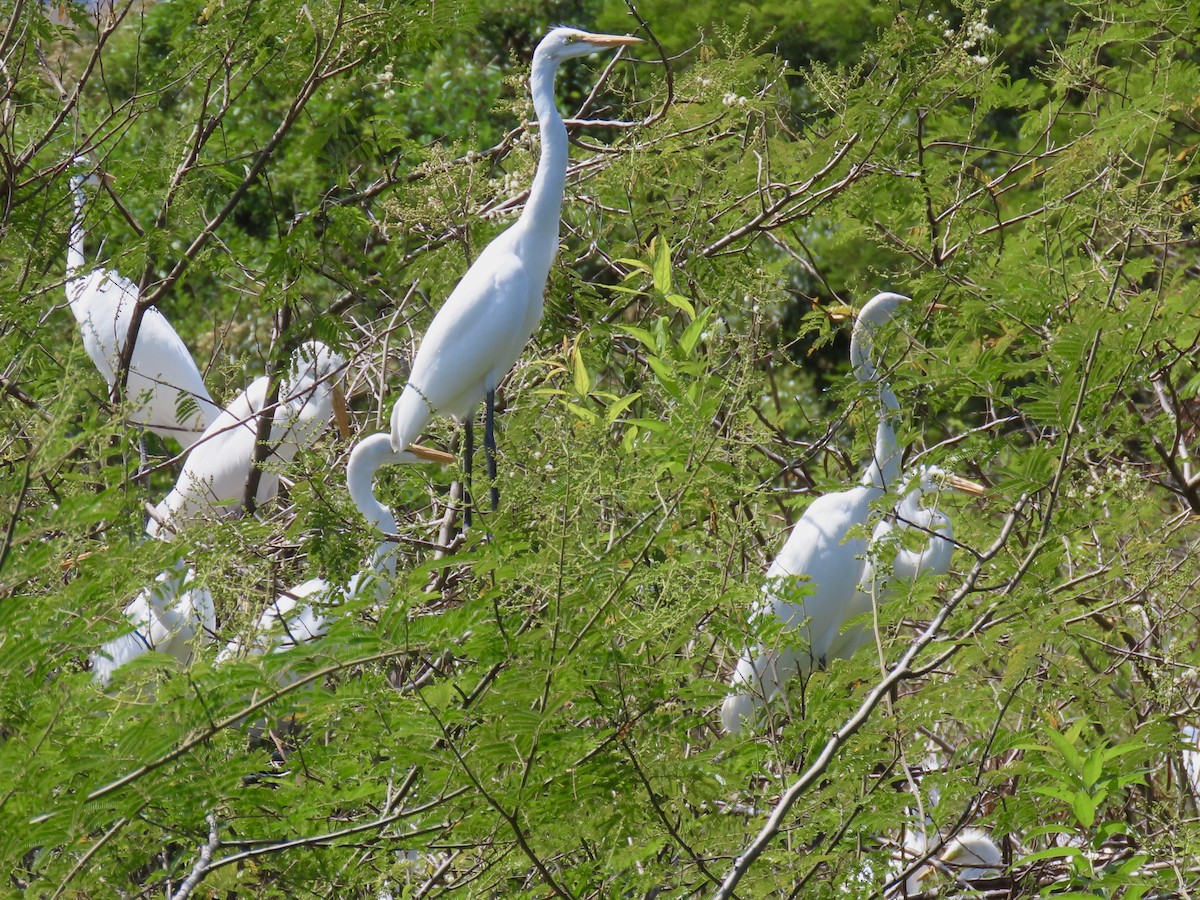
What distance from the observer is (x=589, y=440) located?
2064 millimetres

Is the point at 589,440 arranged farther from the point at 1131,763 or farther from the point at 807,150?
the point at 807,150

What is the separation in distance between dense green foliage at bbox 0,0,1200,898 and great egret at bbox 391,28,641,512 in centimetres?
18

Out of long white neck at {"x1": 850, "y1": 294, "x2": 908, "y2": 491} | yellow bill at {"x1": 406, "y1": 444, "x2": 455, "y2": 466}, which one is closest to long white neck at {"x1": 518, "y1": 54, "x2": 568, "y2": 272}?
yellow bill at {"x1": 406, "y1": 444, "x2": 455, "y2": 466}

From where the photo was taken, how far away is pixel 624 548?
2.04 metres

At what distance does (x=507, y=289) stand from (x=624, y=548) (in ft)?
5.12

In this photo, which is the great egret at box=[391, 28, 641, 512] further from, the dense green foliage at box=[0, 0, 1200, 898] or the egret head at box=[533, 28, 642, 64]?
the dense green foliage at box=[0, 0, 1200, 898]

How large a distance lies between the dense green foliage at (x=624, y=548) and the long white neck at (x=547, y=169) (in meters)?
0.22

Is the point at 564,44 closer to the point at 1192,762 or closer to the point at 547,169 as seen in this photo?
the point at 547,169

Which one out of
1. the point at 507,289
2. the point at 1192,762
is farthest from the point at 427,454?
the point at 1192,762

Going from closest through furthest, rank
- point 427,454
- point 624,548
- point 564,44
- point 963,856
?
point 624,548 → point 564,44 → point 427,454 → point 963,856

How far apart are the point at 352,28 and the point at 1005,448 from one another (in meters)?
2.01

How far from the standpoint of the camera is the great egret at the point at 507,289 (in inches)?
136

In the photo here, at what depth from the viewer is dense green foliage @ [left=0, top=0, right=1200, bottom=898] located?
184 cm

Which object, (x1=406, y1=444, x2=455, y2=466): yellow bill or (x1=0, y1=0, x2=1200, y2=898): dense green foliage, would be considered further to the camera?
(x1=406, y1=444, x2=455, y2=466): yellow bill
